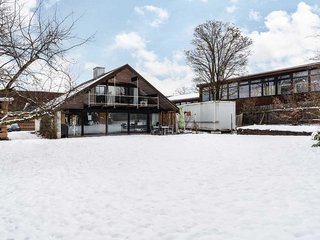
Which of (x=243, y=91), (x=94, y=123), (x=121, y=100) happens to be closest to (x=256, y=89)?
(x=243, y=91)

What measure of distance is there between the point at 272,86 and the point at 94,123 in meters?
17.1

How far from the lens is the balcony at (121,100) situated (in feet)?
74.4

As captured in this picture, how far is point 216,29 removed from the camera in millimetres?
30047

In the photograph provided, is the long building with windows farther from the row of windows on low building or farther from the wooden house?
the wooden house

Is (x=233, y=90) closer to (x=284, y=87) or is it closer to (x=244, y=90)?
(x=244, y=90)

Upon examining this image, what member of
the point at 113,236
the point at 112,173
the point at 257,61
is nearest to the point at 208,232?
the point at 113,236

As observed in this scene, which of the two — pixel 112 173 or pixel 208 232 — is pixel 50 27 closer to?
pixel 112 173

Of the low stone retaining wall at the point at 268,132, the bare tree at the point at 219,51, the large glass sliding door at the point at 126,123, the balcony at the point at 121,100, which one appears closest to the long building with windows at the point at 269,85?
the bare tree at the point at 219,51

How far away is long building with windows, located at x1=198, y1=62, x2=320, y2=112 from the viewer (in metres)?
24.4

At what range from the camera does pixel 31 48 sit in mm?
6684

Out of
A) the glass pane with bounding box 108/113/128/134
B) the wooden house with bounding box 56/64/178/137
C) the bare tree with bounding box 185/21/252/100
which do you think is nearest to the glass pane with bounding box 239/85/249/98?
the bare tree with bounding box 185/21/252/100

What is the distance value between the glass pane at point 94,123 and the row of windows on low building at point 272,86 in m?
13.6

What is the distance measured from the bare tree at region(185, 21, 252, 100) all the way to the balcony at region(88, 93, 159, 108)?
8186 millimetres

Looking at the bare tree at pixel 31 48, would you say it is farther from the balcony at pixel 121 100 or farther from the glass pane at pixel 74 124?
the glass pane at pixel 74 124
